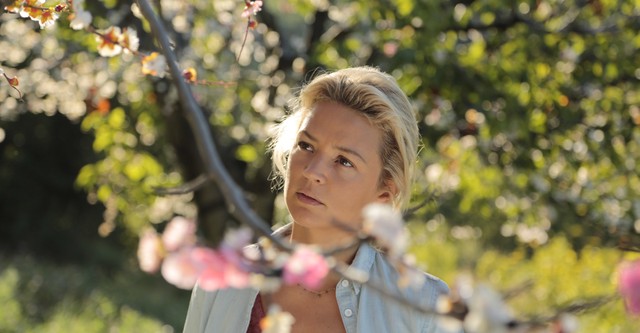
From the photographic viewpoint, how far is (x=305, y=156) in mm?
2092

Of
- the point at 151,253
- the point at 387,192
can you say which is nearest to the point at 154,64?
the point at 387,192

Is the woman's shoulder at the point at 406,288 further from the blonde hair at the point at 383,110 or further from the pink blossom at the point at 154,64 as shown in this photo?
the pink blossom at the point at 154,64

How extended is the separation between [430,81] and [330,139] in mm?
1722

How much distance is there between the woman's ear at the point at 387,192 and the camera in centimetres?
225

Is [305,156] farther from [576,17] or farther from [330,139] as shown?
[576,17]

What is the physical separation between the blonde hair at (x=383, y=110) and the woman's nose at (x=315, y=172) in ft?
0.58

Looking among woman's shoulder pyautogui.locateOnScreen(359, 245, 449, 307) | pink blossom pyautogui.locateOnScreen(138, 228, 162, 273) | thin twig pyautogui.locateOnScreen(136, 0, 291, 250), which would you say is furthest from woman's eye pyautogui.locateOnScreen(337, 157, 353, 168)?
pink blossom pyautogui.locateOnScreen(138, 228, 162, 273)

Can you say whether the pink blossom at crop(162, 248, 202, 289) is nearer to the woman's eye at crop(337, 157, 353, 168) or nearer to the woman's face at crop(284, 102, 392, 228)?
the woman's face at crop(284, 102, 392, 228)

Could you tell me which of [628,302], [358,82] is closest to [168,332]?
[358,82]

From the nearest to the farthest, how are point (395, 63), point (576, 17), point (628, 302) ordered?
point (628, 302) → point (395, 63) → point (576, 17)

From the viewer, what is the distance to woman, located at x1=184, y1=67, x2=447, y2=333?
2.06 m

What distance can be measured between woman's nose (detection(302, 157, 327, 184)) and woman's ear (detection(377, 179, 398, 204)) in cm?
24

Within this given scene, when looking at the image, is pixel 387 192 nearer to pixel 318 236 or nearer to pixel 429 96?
pixel 318 236

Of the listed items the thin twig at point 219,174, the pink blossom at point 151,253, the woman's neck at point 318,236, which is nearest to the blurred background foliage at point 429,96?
the woman's neck at point 318,236
